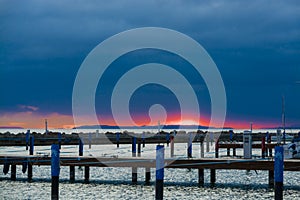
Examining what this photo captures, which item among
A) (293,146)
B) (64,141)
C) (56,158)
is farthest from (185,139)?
(56,158)

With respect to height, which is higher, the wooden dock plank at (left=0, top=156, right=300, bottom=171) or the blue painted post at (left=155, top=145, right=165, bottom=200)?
the blue painted post at (left=155, top=145, right=165, bottom=200)

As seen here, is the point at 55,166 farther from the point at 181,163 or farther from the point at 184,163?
the point at 184,163

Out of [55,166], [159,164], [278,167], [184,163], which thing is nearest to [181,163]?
[184,163]

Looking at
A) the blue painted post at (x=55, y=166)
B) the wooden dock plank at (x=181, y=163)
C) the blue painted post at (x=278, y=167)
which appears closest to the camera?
the blue painted post at (x=278, y=167)

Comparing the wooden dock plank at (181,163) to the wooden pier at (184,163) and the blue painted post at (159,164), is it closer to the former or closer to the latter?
the wooden pier at (184,163)

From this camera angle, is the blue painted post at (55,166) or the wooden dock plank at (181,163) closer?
the blue painted post at (55,166)

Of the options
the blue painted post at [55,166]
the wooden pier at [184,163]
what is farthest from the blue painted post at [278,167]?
the wooden pier at [184,163]

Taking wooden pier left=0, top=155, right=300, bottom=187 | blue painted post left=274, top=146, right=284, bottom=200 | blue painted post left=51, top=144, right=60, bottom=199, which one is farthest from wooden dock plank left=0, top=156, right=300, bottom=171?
blue painted post left=274, top=146, right=284, bottom=200

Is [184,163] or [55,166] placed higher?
[55,166]

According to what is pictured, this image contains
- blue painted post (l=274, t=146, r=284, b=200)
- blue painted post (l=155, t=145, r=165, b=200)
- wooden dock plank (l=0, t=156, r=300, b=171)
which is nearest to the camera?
blue painted post (l=274, t=146, r=284, b=200)

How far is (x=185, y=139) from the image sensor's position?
88438mm

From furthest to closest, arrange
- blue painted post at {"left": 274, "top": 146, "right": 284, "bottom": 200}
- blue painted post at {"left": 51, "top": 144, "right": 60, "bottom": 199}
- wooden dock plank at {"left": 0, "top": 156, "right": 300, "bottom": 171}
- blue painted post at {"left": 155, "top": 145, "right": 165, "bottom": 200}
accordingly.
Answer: wooden dock plank at {"left": 0, "top": 156, "right": 300, "bottom": 171} < blue painted post at {"left": 51, "top": 144, "right": 60, "bottom": 199} < blue painted post at {"left": 155, "top": 145, "right": 165, "bottom": 200} < blue painted post at {"left": 274, "top": 146, "right": 284, "bottom": 200}

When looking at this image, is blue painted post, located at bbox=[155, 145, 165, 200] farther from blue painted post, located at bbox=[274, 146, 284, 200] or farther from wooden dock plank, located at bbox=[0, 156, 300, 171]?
wooden dock plank, located at bbox=[0, 156, 300, 171]

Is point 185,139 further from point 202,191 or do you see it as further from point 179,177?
point 202,191
